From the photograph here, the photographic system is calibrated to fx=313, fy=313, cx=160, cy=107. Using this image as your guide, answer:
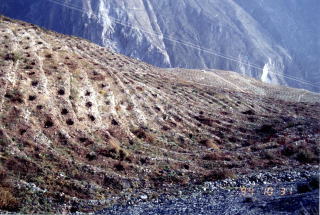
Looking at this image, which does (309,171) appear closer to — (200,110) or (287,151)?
(287,151)

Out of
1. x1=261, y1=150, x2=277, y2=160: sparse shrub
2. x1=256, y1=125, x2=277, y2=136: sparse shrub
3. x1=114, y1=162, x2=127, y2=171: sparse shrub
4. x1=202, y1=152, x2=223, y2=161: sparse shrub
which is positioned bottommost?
x1=114, y1=162, x2=127, y2=171: sparse shrub

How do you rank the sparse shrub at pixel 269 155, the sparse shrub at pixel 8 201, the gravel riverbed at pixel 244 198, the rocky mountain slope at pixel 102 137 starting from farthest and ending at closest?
the sparse shrub at pixel 269 155, the rocky mountain slope at pixel 102 137, the sparse shrub at pixel 8 201, the gravel riverbed at pixel 244 198

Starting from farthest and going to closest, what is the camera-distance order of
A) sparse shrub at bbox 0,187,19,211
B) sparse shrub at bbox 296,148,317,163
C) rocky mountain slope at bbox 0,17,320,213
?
sparse shrub at bbox 296,148,317,163, rocky mountain slope at bbox 0,17,320,213, sparse shrub at bbox 0,187,19,211

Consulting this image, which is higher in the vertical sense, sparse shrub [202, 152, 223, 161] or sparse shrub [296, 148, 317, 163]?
sparse shrub [296, 148, 317, 163]

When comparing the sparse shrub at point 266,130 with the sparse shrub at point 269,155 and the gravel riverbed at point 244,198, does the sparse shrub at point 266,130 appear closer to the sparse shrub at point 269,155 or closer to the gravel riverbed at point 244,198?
the sparse shrub at point 269,155

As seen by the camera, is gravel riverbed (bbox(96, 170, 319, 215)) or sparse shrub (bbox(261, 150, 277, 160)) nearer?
gravel riverbed (bbox(96, 170, 319, 215))

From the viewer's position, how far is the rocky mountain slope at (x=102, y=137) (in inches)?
1000

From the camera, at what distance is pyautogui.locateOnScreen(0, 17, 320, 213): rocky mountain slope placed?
25406mm

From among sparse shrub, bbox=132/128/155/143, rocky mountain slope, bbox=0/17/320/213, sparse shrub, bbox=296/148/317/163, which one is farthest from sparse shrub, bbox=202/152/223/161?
sparse shrub, bbox=296/148/317/163

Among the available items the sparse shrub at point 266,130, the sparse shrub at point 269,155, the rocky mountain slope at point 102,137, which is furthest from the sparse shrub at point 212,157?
the sparse shrub at point 266,130

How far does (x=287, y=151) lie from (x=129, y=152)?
58.3 ft

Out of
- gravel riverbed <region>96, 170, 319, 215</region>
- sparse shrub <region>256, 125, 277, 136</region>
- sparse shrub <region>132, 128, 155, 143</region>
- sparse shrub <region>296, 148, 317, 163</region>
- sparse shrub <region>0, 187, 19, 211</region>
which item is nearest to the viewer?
gravel riverbed <region>96, 170, 319, 215</region>
